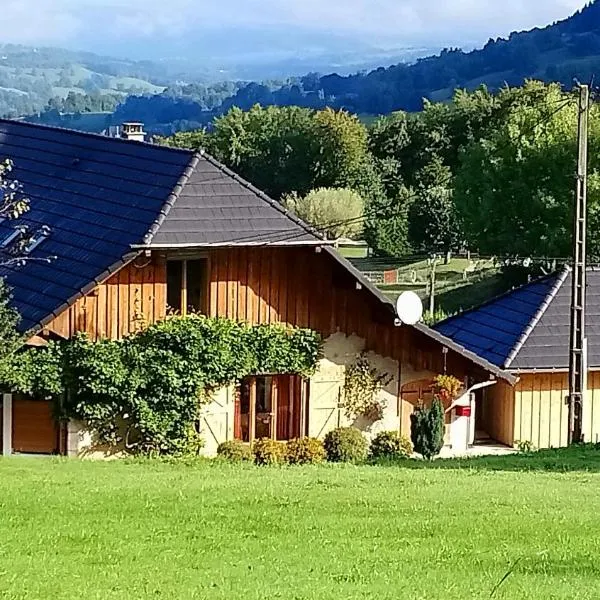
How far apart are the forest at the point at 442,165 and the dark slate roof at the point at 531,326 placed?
11.9 metres

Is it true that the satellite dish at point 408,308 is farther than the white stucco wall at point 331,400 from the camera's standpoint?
Yes

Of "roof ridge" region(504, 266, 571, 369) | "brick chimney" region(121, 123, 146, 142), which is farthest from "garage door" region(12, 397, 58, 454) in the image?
"roof ridge" region(504, 266, 571, 369)

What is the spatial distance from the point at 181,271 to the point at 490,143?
126 feet

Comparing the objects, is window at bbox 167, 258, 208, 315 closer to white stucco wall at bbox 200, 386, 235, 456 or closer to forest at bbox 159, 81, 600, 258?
white stucco wall at bbox 200, 386, 235, 456

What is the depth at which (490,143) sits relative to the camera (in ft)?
194

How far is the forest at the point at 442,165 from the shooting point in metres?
53.8

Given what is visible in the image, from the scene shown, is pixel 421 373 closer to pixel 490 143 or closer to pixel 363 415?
pixel 363 415

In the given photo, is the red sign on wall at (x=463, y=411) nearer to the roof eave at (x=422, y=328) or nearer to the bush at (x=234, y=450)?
the roof eave at (x=422, y=328)

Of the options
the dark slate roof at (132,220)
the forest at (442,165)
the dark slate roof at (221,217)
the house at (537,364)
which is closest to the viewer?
the dark slate roof at (132,220)

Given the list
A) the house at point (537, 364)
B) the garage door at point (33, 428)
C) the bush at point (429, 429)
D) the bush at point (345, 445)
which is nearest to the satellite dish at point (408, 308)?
the bush at point (429, 429)

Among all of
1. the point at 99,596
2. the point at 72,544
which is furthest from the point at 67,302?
the point at 99,596

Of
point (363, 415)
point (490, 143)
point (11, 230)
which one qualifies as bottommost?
point (363, 415)

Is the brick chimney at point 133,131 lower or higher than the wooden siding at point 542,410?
higher

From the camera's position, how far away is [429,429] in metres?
22.5
